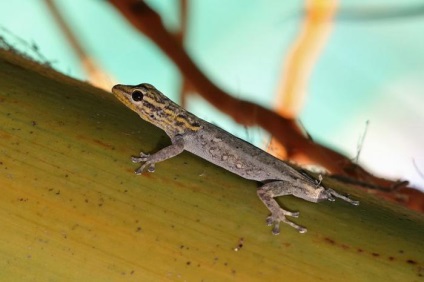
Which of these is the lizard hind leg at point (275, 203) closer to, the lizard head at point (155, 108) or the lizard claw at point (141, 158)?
the lizard claw at point (141, 158)

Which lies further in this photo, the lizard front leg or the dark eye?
the dark eye

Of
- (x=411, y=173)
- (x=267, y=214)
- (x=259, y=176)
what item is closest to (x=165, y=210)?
(x=267, y=214)

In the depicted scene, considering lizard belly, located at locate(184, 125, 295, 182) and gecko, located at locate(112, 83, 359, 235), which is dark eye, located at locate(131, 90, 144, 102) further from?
lizard belly, located at locate(184, 125, 295, 182)

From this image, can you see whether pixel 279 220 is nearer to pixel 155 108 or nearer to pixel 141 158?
pixel 141 158

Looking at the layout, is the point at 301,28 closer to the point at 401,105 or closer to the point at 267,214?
the point at 401,105

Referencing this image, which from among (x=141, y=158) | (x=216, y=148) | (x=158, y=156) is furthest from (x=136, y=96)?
(x=141, y=158)

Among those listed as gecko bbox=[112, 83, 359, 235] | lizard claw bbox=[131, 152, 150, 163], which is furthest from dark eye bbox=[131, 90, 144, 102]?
lizard claw bbox=[131, 152, 150, 163]
